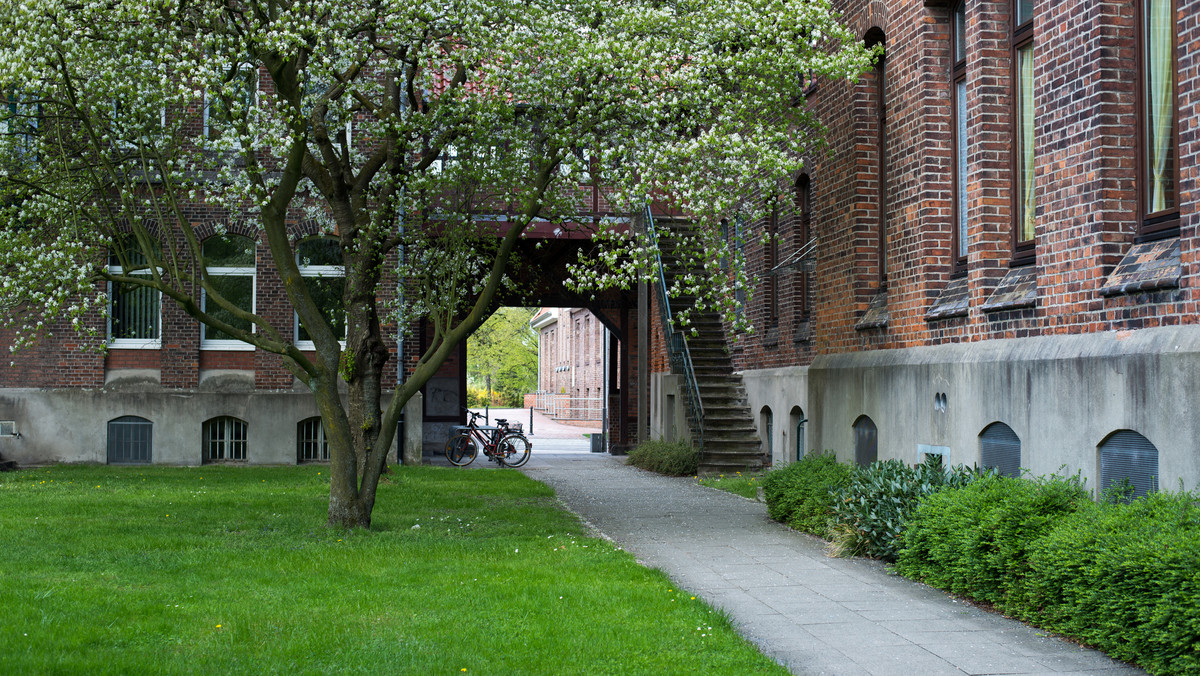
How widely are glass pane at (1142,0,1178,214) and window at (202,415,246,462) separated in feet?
56.4

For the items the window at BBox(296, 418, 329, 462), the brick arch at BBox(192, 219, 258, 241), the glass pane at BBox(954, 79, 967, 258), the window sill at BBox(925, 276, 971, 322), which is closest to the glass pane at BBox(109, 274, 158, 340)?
the brick arch at BBox(192, 219, 258, 241)

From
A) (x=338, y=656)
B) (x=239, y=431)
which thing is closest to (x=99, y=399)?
(x=239, y=431)

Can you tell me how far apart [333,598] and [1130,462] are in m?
5.47

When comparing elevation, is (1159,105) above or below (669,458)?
above

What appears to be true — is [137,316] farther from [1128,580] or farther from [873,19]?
[1128,580]

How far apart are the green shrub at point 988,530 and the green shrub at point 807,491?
2.19m

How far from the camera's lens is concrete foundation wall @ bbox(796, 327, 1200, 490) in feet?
22.6

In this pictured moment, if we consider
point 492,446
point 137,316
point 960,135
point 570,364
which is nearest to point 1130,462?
point 960,135

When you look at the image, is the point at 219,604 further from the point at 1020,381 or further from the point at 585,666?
the point at 1020,381

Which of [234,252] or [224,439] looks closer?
[224,439]

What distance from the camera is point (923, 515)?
26.5 feet

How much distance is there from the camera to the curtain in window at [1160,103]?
771cm

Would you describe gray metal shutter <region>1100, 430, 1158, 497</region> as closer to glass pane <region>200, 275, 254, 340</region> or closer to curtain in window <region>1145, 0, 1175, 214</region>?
curtain in window <region>1145, 0, 1175, 214</region>

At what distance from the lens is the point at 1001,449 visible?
916 centimetres
